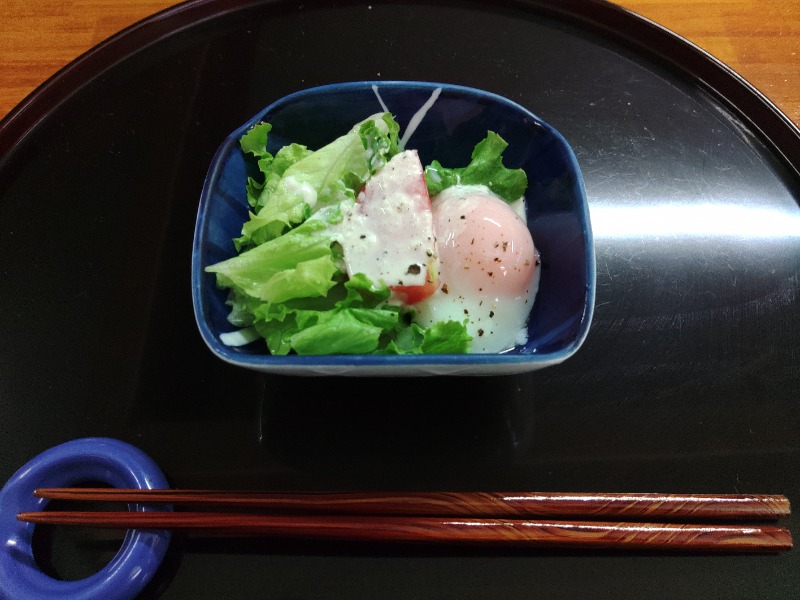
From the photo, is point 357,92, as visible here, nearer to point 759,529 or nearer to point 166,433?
point 166,433

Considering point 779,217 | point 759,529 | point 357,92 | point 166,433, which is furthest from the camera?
point 779,217

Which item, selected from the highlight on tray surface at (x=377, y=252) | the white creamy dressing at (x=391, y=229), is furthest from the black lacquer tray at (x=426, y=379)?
the white creamy dressing at (x=391, y=229)

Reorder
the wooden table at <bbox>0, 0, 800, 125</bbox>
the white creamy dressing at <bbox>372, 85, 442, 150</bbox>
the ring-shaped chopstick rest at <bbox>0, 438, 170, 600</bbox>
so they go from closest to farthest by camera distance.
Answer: the ring-shaped chopstick rest at <bbox>0, 438, 170, 600</bbox>
the white creamy dressing at <bbox>372, 85, 442, 150</bbox>
the wooden table at <bbox>0, 0, 800, 125</bbox>

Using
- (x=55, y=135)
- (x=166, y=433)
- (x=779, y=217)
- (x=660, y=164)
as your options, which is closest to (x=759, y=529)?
(x=779, y=217)

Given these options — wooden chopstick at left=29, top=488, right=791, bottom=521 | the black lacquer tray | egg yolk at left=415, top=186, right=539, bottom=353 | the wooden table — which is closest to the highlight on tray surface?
egg yolk at left=415, top=186, right=539, bottom=353

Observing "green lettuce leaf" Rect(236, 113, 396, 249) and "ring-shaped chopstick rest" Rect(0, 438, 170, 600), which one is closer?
"ring-shaped chopstick rest" Rect(0, 438, 170, 600)

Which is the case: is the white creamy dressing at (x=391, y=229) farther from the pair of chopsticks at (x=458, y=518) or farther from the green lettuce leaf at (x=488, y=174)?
the pair of chopsticks at (x=458, y=518)

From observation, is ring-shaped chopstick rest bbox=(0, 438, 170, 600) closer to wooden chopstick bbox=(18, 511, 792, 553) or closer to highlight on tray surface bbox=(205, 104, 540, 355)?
wooden chopstick bbox=(18, 511, 792, 553)

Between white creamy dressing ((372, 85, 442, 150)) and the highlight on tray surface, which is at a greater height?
white creamy dressing ((372, 85, 442, 150))
